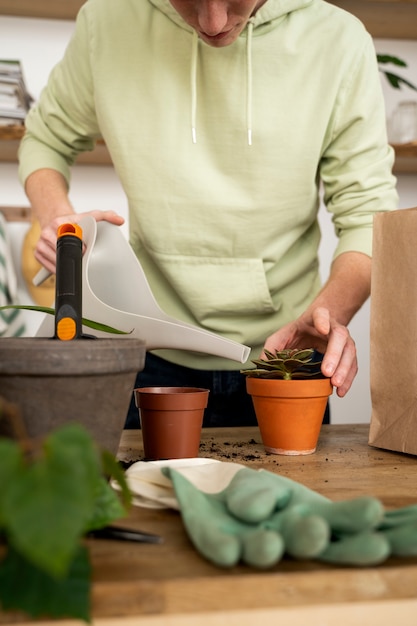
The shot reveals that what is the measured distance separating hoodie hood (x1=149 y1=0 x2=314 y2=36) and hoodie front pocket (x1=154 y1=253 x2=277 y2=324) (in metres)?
0.44

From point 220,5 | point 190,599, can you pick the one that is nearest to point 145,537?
point 190,599

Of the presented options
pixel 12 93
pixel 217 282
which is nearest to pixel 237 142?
pixel 217 282

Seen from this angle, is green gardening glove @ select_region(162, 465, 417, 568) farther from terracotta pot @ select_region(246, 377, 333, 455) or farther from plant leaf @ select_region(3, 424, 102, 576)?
terracotta pot @ select_region(246, 377, 333, 455)

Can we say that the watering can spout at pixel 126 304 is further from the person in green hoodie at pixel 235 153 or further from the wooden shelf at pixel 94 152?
the wooden shelf at pixel 94 152

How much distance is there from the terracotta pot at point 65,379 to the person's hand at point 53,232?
517 mm

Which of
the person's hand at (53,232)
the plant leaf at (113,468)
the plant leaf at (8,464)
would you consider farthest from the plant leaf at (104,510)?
the person's hand at (53,232)

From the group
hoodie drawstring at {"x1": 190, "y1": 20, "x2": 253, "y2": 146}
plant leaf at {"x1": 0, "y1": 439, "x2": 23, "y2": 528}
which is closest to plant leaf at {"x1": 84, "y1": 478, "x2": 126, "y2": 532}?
plant leaf at {"x1": 0, "y1": 439, "x2": 23, "y2": 528}

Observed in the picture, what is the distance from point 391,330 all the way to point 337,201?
53cm

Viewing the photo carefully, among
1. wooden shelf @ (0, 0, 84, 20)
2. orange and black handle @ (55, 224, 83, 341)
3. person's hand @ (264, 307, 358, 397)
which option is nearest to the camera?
orange and black handle @ (55, 224, 83, 341)

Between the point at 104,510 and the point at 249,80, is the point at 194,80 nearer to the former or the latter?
the point at 249,80

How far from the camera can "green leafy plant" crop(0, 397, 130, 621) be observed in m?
0.36

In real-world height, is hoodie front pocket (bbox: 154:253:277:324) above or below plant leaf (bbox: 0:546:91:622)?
above

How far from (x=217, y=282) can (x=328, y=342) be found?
37cm

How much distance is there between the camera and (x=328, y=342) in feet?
3.48
